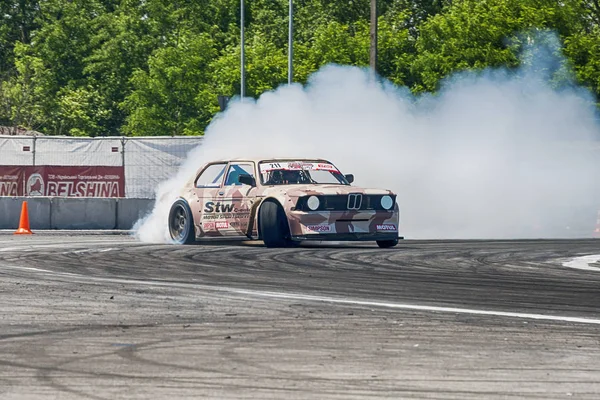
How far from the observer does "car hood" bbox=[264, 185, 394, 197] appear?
18.5 m

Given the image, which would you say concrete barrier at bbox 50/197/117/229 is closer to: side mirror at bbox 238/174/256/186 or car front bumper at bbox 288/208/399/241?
side mirror at bbox 238/174/256/186

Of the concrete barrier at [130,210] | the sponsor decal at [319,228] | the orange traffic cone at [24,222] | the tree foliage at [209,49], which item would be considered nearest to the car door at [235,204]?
the sponsor decal at [319,228]

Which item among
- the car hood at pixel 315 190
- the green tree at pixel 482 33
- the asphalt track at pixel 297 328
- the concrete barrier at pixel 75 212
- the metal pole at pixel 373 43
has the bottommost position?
the asphalt track at pixel 297 328

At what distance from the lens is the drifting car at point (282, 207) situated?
60.8ft

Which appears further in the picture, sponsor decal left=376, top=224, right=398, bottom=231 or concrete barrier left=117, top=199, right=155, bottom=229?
concrete barrier left=117, top=199, right=155, bottom=229

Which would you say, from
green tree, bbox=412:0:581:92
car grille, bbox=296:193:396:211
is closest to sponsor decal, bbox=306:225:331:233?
car grille, bbox=296:193:396:211

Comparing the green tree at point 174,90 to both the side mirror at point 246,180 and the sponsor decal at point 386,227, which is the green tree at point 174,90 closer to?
the side mirror at point 246,180

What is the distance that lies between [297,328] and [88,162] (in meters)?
22.4

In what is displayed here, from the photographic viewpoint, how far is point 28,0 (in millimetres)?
84625

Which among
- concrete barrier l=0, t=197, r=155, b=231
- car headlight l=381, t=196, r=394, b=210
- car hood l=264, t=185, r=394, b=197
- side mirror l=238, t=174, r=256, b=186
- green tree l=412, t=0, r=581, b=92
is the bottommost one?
concrete barrier l=0, t=197, r=155, b=231

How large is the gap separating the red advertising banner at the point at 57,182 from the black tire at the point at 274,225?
491 inches

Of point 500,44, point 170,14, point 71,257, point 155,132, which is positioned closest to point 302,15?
point 170,14

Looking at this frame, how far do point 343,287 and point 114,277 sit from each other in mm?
2692

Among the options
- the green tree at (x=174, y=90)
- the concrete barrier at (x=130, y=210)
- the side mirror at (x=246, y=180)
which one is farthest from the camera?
the green tree at (x=174, y=90)
